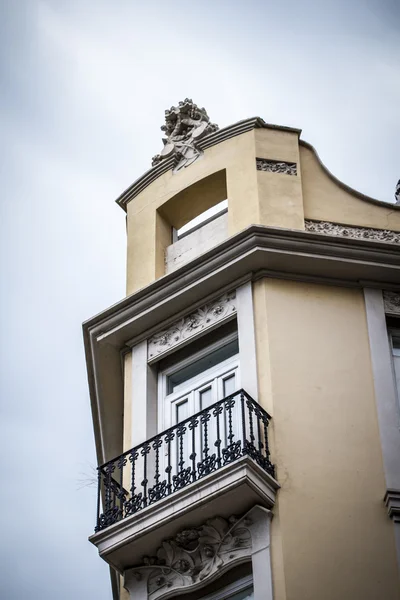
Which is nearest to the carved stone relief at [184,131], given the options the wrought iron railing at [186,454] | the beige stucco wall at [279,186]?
the beige stucco wall at [279,186]

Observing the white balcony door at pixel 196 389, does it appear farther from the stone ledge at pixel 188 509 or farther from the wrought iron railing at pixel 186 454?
the stone ledge at pixel 188 509

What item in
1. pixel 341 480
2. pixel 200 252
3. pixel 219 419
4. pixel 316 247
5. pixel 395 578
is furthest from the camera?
pixel 200 252

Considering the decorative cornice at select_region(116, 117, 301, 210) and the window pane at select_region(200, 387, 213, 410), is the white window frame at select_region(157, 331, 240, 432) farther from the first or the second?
the decorative cornice at select_region(116, 117, 301, 210)

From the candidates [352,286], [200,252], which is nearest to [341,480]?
[352,286]

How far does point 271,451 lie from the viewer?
575 inches

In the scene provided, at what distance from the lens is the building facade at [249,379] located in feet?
46.1

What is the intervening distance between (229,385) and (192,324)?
1137 mm

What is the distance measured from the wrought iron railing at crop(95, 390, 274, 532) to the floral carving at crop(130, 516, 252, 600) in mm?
557

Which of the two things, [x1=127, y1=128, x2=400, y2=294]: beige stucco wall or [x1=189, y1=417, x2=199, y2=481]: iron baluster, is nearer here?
[x1=189, y1=417, x2=199, y2=481]: iron baluster

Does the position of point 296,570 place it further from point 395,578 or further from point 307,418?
point 307,418

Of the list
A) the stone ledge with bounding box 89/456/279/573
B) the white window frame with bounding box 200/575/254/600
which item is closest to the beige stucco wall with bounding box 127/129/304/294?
the stone ledge with bounding box 89/456/279/573

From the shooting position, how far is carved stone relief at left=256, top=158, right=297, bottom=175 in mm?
17594

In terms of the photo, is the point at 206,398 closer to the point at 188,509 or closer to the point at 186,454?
the point at 186,454

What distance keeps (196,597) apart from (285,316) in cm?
366
